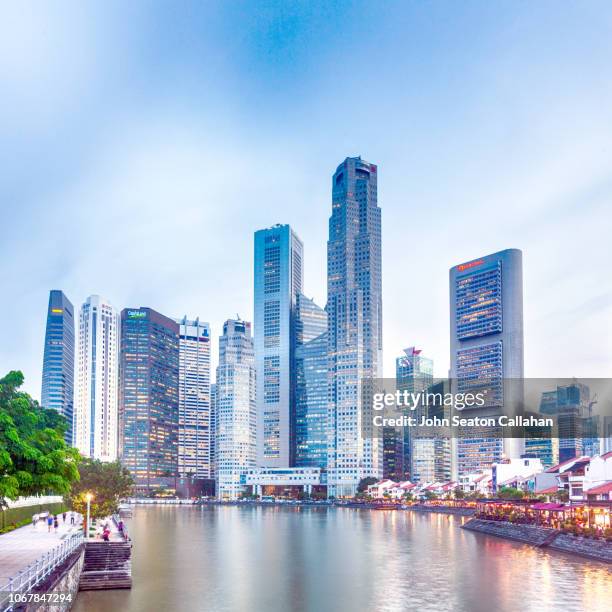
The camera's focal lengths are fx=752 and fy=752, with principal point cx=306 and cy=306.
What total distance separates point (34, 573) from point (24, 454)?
5.46 meters

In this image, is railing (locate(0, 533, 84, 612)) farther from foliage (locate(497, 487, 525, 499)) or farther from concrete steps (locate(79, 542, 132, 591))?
foliage (locate(497, 487, 525, 499))

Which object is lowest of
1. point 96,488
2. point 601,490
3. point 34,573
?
point 601,490

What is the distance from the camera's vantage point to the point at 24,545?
49.7 m

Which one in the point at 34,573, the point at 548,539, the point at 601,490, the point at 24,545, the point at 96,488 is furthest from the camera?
the point at 601,490

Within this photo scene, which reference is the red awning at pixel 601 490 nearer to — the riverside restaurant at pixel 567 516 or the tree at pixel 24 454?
the riverside restaurant at pixel 567 516

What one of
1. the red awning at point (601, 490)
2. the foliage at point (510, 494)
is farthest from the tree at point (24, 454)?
the foliage at point (510, 494)

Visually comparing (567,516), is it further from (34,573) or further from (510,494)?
(34,573)

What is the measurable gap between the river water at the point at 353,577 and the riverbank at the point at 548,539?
145 centimetres

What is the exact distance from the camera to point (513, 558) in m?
Answer: 66.9

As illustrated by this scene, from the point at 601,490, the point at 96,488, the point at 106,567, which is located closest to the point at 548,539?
the point at 601,490

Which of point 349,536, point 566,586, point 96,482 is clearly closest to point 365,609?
point 566,586

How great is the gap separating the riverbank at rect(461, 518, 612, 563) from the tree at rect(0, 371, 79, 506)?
45.6 meters

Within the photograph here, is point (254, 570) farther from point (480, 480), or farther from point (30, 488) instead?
point (480, 480)

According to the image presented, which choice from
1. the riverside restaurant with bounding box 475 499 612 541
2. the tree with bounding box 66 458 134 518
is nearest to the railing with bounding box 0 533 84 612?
the tree with bounding box 66 458 134 518
